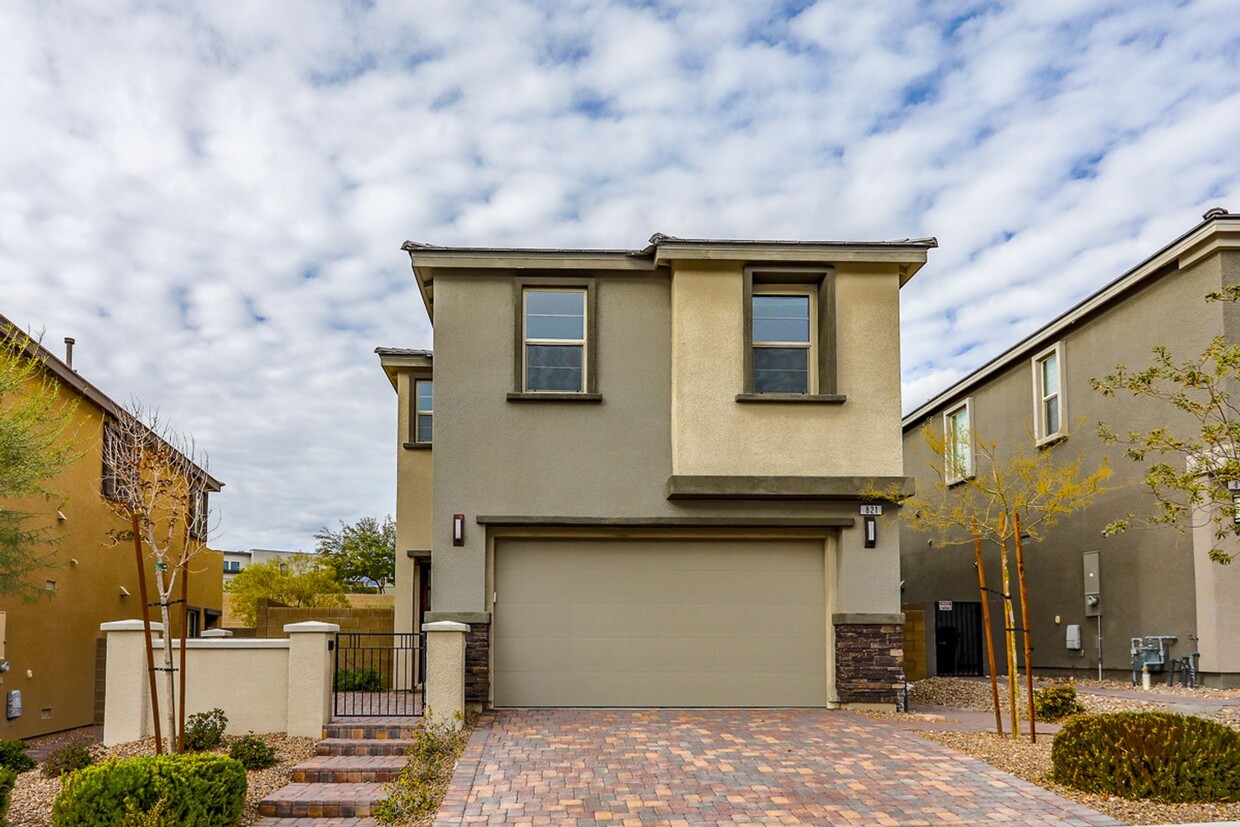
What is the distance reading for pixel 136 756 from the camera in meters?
9.98

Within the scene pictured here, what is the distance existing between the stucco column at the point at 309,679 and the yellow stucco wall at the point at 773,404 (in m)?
4.84

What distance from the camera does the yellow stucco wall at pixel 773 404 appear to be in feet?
45.0

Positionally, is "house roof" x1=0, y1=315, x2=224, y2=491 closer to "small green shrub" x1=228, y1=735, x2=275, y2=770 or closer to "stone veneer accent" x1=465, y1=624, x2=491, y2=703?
"small green shrub" x1=228, y1=735, x2=275, y2=770

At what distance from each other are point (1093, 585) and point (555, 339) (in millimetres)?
10200

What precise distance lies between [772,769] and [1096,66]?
8929mm

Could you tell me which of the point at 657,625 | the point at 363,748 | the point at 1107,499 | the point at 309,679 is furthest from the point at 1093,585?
the point at 309,679

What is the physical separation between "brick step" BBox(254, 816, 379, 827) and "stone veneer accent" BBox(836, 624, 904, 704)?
6732 mm

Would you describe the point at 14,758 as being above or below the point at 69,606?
below

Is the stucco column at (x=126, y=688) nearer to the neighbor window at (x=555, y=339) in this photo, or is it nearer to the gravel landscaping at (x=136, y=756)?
the gravel landscaping at (x=136, y=756)

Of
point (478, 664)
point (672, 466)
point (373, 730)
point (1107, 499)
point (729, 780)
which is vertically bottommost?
point (729, 780)

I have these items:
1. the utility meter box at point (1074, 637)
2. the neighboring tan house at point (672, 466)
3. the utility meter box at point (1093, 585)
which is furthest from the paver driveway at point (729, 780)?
the utility meter box at point (1074, 637)

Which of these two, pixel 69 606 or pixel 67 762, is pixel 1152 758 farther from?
pixel 69 606

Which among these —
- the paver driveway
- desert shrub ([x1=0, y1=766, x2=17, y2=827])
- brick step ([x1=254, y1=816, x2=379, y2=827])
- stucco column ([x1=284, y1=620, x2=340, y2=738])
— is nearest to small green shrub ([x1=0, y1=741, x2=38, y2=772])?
stucco column ([x1=284, y1=620, x2=340, y2=738])

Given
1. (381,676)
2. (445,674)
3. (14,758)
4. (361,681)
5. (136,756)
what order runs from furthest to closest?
(381,676) → (361,681) → (445,674) → (14,758) → (136,756)
